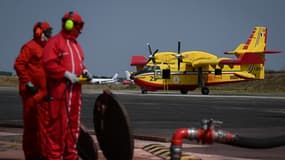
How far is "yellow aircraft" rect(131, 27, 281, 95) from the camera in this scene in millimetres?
66125

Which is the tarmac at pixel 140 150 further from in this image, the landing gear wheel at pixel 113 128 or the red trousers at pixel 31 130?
the landing gear wheel at pixel 113 128

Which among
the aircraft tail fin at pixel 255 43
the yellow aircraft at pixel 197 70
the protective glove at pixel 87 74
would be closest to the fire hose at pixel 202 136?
the protective glove at pixel 87 74

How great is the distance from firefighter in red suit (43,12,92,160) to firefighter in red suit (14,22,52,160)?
963 millimetres

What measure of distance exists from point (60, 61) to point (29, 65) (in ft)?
4.55

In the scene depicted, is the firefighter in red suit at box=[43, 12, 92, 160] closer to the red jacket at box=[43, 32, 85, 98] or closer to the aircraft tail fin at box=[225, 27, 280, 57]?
the red jacket at box=[43, 32, 85, 98]

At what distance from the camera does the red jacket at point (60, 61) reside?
28.1 ft

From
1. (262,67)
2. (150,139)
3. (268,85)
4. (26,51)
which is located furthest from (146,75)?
(26,51)

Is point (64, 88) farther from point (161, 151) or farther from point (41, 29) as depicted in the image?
point (161, 151)

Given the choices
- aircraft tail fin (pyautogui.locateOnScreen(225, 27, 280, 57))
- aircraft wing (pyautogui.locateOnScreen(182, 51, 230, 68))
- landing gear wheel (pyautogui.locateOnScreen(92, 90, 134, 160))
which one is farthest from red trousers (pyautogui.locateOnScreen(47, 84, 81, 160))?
aircraft tail fin (pyautogui.locateOnScreen(225, 27, 280, 57))

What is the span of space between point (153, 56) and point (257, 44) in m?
10.6

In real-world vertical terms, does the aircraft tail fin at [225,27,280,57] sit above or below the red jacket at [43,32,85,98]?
above

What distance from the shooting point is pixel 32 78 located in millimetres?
9812

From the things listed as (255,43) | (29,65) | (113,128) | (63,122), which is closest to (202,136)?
(113,128)

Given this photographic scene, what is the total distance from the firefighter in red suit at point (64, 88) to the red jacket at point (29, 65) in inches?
40.7
